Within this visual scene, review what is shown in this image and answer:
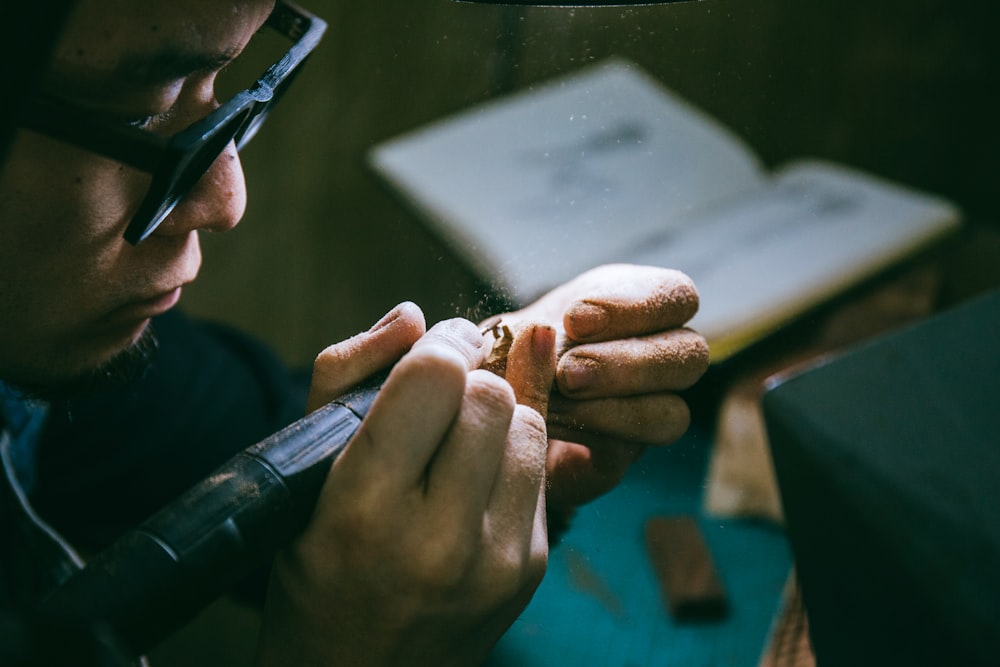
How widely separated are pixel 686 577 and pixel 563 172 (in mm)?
589

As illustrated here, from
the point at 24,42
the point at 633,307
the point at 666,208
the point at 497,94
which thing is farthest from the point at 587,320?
the point at 666,208

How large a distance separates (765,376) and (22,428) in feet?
3.22

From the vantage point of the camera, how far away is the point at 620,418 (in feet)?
2.28

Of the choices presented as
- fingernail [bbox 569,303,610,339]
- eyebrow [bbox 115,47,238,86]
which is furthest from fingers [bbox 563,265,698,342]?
eyebrow [bbox 115,47,238,86]

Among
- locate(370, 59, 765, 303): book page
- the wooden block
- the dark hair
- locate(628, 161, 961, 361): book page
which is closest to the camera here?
the dark hair

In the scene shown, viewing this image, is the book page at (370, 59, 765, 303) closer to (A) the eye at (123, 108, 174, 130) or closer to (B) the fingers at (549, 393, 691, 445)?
(B) the fingers at (549, 393, 691, 445)

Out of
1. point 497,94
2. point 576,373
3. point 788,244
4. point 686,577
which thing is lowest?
point 686,577

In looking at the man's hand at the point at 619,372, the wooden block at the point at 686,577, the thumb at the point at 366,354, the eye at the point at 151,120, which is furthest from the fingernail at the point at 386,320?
the wooden block at the point at 686,577

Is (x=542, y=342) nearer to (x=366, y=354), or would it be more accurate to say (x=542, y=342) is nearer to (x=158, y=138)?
(x=366, y=354)

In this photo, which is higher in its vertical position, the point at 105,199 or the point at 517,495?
the point at 105,199

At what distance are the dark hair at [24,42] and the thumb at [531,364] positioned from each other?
0.36 metres

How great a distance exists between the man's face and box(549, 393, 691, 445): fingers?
34cm

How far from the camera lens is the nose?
679 millimetres

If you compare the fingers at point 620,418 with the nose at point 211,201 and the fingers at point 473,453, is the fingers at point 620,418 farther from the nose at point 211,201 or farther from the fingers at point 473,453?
the nose at point 211,201
